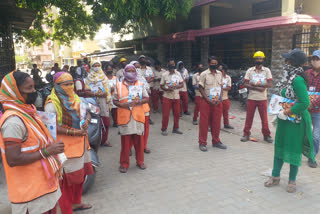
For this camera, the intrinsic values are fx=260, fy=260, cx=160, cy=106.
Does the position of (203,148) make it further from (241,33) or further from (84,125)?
(241,33)

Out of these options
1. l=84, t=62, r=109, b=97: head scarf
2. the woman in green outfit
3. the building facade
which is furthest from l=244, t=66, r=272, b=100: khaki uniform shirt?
l=84, t=62, r=109, b=97: head scarf

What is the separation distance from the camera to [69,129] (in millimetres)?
2877

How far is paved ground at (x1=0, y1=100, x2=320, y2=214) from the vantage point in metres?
3.34

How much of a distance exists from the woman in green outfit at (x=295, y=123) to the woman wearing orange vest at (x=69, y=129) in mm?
2586

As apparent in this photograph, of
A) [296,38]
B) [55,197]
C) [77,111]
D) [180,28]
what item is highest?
[180,28]

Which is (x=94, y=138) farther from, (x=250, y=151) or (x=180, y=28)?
(x=180, y=28)

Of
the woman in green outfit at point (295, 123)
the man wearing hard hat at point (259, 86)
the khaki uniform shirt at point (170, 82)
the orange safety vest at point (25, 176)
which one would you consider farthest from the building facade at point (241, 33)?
the orange safety vest at point (25, 176)

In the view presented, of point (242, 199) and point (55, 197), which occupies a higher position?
point (55, 197)

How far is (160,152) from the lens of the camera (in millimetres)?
5512

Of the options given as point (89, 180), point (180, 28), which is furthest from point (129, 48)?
point (89, 180)

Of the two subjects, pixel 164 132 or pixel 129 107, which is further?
pixel 164 132

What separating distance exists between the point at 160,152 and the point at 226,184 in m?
1.88

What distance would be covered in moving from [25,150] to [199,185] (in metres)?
2.64

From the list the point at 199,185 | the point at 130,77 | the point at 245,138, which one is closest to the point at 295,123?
the point at 199,185
